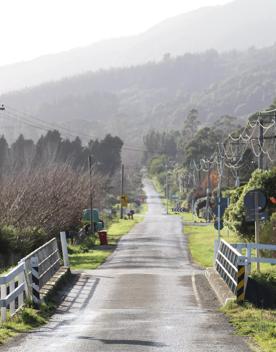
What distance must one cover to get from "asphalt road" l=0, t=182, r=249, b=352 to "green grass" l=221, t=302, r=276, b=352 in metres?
0.26

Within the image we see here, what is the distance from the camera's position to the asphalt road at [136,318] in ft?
42.0

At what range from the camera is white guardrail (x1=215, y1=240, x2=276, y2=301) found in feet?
59.5

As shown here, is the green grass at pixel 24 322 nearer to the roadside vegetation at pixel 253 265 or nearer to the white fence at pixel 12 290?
the white fence at pixel 12 290

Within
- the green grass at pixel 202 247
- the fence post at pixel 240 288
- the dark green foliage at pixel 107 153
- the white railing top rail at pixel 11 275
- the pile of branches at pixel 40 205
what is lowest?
the green grass at pixel 202 247

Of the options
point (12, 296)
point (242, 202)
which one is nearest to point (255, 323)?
point (12, 296)

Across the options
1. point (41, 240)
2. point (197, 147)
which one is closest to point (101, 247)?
point (41, 240)

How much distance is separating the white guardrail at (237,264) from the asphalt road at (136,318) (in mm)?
685

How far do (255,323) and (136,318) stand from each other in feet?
8.86

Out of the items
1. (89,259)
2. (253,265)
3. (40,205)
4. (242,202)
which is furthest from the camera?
(40,205)

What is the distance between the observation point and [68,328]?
1528cm

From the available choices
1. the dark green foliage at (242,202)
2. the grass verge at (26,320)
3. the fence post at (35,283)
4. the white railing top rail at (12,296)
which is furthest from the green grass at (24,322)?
the dark green foliage at (242,202)

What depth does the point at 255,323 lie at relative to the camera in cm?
1511

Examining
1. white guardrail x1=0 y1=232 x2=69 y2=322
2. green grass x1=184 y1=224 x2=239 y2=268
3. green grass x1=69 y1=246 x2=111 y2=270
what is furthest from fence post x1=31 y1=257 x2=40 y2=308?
green grass x1=184 y1=224 x2=239 y2=268

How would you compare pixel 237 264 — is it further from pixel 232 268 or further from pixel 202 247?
pixel 202 247
